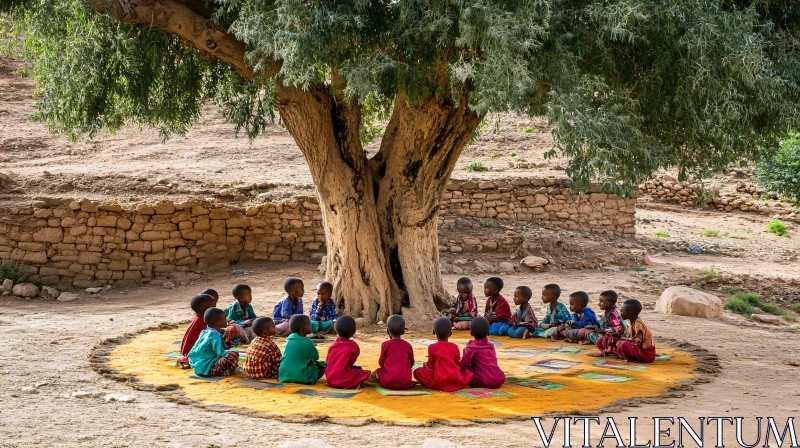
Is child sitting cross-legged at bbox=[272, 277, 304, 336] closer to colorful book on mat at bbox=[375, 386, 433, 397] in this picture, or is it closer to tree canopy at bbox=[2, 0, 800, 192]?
tree canopy at bbox=[2, 0, 800, 192]

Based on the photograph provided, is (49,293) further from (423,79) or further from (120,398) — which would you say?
(423,79)

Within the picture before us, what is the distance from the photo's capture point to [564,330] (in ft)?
30.2

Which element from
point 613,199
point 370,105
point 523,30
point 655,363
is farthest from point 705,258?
point 523,30

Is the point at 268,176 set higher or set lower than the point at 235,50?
lower

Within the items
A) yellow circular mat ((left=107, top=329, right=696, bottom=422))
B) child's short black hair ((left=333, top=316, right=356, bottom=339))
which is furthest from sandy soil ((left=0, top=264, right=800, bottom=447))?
child's short black hair ((left=333, top=316, right=356, bottom=339))

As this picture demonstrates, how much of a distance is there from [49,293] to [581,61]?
956cm

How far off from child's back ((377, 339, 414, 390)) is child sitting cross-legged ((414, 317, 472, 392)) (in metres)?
0.15

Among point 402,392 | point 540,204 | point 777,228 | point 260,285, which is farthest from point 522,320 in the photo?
point 777,228

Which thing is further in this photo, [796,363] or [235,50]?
[235,50]

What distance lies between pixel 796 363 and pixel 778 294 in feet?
21.0

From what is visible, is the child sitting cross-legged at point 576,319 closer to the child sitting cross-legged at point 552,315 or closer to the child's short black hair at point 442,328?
the child sitting cross-legged at point 552,315

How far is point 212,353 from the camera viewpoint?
22.8 ft

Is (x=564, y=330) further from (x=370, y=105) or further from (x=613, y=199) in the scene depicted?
(x=613, y=199)

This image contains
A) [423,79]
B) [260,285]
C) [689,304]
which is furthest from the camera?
[260,285]
